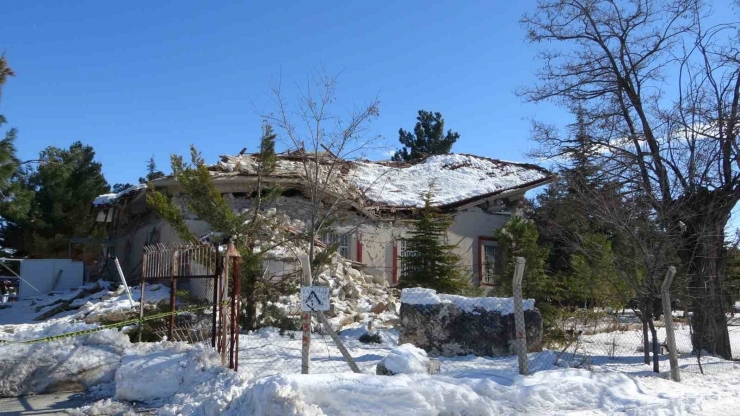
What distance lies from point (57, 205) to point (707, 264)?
2498 centimetres

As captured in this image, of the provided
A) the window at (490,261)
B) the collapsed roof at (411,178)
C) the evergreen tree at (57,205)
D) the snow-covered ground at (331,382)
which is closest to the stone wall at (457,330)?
the snow-covered ground at (331,382)

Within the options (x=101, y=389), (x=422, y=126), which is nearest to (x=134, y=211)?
(x=101, y=389)

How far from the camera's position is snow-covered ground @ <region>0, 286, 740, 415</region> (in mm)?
6457

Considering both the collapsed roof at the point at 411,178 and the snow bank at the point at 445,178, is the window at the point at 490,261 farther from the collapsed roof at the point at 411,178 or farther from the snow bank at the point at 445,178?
the snow bank at the point at 445,178

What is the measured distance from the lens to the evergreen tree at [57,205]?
1076 inches

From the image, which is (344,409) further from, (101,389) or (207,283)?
(207,283)

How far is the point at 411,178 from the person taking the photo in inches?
1029

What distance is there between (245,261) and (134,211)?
516 inches

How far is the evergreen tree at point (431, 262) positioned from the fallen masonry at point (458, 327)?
5.56 metres

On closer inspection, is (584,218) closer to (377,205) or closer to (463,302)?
(463,302)

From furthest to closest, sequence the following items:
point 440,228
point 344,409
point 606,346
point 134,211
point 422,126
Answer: point 422,126 < point 134,211 < point 440,228 < point 606,346 < point 344,409

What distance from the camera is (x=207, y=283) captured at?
42.0 ft

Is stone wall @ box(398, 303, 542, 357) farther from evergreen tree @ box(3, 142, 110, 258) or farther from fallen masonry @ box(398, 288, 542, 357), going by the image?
evergreen tree @ box(3, 142, 110, 258)

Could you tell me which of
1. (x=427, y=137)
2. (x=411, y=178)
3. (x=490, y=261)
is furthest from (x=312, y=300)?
(x=427, y=137)
